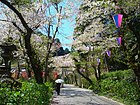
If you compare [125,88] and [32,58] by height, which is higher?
[32,58]

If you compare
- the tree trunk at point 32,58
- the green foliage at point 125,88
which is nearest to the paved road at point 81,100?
the green foliage at point 125,88

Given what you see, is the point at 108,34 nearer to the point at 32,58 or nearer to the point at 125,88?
the point at 125,88

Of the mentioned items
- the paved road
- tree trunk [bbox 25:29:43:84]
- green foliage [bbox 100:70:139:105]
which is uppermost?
tree trunk [bbox 25:29:43:84]

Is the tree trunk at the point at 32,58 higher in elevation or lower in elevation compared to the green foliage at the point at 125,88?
higher

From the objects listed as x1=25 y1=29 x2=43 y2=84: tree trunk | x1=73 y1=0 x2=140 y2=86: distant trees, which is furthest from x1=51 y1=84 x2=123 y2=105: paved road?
x1=25 y1=29 x2=43 y2=84: tree trunk

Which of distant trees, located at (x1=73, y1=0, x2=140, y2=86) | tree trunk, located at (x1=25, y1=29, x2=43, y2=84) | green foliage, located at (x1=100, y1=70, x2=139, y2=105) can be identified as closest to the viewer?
tree trunk, located at (x1=25, y1=29, x2=43, y2=84)

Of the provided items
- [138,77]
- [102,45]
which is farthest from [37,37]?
[138,77]

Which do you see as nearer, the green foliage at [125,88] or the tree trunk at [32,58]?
the tree trunk at [32,58]

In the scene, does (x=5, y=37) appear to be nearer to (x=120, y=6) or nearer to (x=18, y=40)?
(x=18, y=40)

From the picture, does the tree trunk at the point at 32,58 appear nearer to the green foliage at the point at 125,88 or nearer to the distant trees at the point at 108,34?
the distant trees at the point at 108,34

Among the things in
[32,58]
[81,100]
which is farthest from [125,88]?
[32,58]

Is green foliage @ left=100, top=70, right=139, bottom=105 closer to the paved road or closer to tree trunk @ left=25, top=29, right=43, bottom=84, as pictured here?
the paved road

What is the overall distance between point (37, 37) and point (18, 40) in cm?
189

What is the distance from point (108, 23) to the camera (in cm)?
2303
